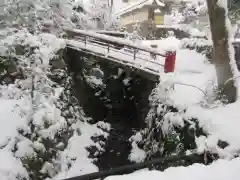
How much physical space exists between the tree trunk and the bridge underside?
10.1ft

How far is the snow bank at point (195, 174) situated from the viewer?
15.3 feet

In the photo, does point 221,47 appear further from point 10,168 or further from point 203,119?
point 10,168

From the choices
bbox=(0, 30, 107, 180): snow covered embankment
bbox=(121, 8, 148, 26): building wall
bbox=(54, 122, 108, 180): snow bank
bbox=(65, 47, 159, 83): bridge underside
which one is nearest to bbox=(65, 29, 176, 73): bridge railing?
bbox=(65, 47, 159, 83): bridge underside

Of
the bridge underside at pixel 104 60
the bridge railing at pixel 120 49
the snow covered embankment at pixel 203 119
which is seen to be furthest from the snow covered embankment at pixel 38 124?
the snow covered embankment at pixel 203 119

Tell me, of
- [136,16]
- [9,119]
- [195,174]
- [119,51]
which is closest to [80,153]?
[9,119]

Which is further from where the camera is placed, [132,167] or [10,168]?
[10,168]

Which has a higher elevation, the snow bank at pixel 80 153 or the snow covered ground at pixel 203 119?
the snow covered ground at pixel 203 119

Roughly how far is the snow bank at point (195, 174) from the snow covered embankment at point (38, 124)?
4.94m

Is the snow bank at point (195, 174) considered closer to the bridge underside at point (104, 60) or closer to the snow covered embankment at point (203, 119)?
the snow covered embankment at point (203, 119)

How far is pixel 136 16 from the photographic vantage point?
34562 millimetres

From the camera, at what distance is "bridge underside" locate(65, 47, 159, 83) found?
1300 cm

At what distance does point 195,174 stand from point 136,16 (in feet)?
102

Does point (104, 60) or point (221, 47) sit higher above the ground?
point (221, 47)

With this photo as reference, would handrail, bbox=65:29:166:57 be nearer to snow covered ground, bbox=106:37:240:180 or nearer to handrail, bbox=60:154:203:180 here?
snow covered ground, bbox=106:37:240:180
